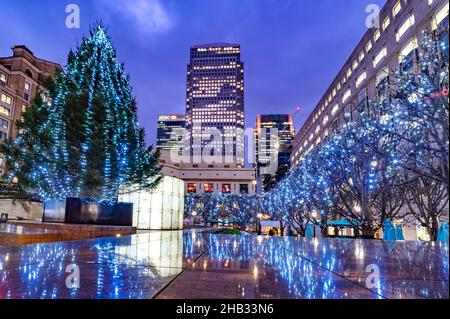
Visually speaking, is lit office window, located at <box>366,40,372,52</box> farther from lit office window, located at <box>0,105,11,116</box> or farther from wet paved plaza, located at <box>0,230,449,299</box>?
lit office window, located at <box>0,105,11,116</box>

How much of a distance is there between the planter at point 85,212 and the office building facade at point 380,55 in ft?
59.5

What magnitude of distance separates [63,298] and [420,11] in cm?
4183

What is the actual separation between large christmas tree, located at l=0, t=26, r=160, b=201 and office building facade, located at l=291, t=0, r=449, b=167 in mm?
16763

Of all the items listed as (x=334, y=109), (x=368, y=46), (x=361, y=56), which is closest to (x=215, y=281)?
(x=368, y=46)

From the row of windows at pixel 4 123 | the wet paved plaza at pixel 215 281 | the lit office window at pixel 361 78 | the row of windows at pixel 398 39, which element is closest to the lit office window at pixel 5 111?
the row of windows at pixel 4 123

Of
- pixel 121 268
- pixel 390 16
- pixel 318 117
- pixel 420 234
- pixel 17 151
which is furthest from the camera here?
pixel 318 117

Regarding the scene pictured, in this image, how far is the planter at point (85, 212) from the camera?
62.7 ft

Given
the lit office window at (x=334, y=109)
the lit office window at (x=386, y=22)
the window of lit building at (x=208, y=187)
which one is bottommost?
the window of lit building at (x=208, y=187)

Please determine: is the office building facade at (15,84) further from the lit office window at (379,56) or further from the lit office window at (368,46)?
the lit office window at (379,56)

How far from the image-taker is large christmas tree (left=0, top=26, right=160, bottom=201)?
1933cm

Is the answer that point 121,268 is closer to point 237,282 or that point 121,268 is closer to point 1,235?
point 237,282

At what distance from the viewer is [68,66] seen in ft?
72.2

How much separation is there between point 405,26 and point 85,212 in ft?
132
